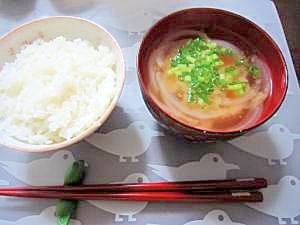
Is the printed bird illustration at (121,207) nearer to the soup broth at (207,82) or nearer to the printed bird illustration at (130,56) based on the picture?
the soup broth at (207,82)

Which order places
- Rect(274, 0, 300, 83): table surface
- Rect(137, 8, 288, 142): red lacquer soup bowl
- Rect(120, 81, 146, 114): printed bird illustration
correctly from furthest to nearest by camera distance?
1. Rect(274, 0, 300, 83): table surface
2. Rect(120, 81, 146, 114): printed bird illustration
3. Rect(137, 8, 288, 142): red lacquer soup bowl

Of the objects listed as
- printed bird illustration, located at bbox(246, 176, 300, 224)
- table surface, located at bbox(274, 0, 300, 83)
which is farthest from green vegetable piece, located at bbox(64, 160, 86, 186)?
table surface, located at bbox(274, 0, 300, 83)

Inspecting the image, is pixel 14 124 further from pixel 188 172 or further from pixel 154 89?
pixel 188 172

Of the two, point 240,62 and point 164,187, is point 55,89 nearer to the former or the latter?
point 164,187

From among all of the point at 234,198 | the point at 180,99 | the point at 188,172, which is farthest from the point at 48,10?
the point at 234,198

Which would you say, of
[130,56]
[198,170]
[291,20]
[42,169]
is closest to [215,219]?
[198,170]

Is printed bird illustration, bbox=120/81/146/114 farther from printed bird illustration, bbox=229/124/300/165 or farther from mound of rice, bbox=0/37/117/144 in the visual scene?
printed bird illustration, bbox=229/124/300/165
